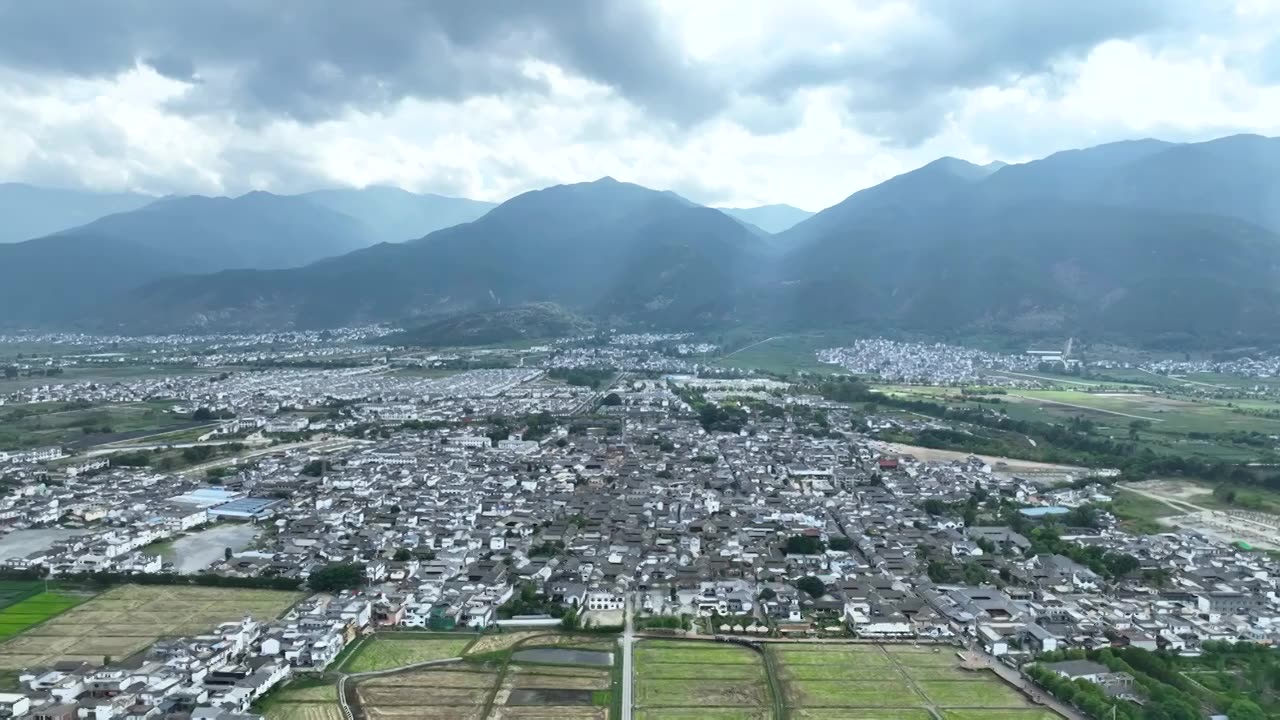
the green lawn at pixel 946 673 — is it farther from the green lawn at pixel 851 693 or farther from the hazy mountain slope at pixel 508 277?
the hazy mountain slope at pixel 508 277

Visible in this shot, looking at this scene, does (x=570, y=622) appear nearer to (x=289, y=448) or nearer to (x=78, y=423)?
(x=289, y=448)

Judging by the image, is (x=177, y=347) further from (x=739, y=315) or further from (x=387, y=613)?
(x=387, y=613)

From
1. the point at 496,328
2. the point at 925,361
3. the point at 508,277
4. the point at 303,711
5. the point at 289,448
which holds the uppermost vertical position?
the point at 508,277

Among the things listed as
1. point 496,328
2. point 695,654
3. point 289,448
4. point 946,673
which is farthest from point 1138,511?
point 496,328

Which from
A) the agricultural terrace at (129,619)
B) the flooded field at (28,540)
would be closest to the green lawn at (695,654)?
the agricultural terrace at (129,619)

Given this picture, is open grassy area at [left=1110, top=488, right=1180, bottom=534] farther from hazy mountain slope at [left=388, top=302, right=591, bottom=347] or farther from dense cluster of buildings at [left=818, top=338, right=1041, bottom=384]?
hazy mountain slope at [left=388, top=302, right=591, bottom=347]

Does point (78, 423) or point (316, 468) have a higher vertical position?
point (78, 423)

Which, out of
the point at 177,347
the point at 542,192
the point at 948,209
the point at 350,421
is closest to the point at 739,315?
the point at 948,209

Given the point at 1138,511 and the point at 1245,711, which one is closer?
the point at 1245,711
